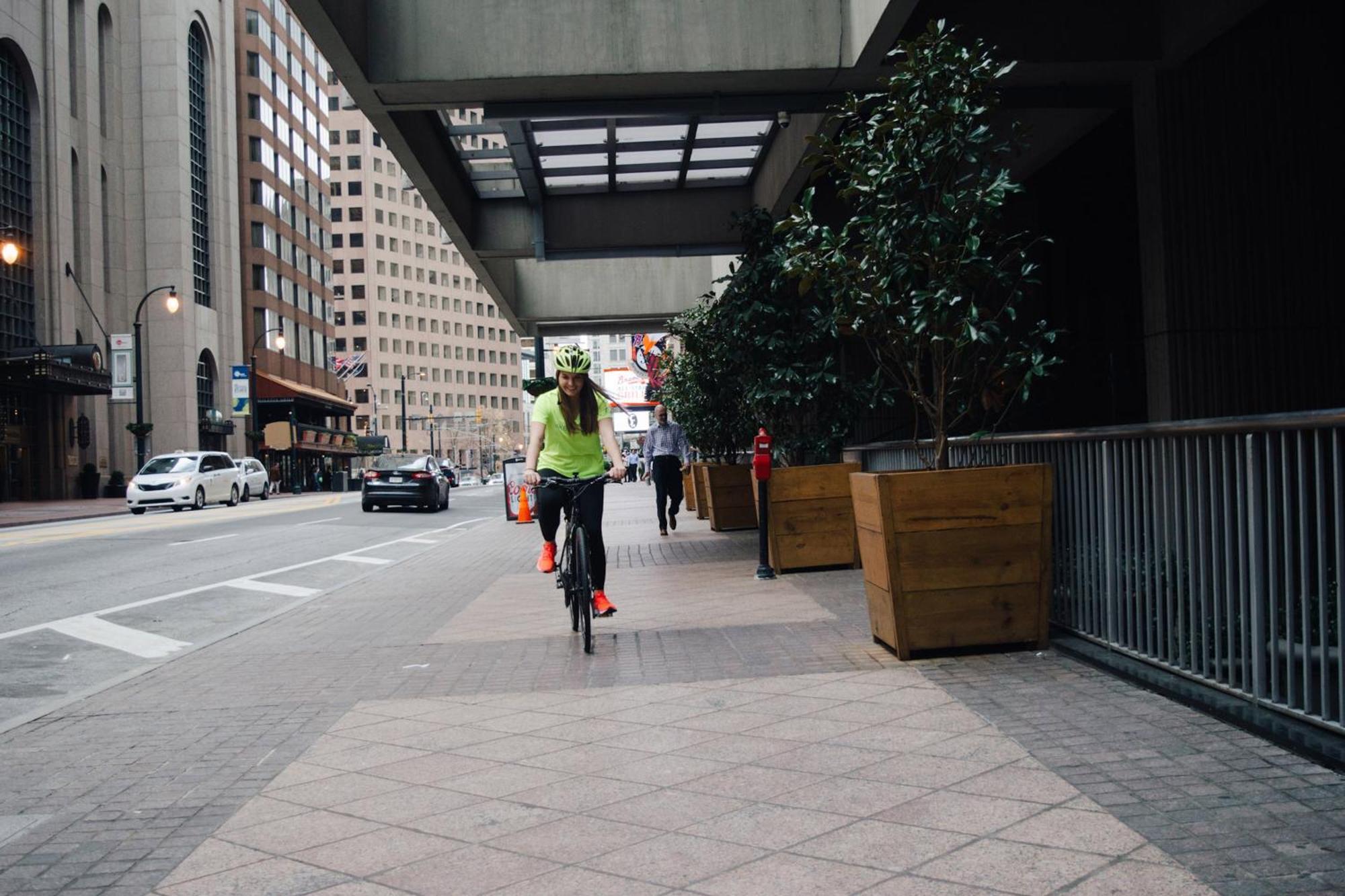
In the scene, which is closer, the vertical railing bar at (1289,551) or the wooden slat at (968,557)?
the vertical railing bar at (1289,551)

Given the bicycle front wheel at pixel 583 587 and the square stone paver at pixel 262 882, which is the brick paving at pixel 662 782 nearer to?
the square stone paver at pixel 262 882

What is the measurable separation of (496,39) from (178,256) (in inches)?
2063

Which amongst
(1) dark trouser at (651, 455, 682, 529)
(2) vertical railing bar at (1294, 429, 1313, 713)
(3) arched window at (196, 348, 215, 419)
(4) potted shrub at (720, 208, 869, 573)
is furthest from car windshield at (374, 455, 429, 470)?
(3) arched window at (196, 348, 215, 419)

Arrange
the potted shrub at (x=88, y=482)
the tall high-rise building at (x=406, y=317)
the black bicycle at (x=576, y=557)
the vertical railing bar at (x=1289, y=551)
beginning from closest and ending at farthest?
the vertical railing bar at (x=1289, y=551), the black bicycle at (x=576, y=557), the potted shrub at (x=88, y=482), the tall high-rise building at (x=406, y=317)

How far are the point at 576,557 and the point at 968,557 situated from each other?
2.44 m

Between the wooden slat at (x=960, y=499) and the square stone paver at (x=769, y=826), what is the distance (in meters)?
2.61

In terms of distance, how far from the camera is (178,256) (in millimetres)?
58438

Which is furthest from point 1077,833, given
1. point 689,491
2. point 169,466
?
point 169,466

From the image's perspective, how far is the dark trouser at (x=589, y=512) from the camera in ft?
24.4

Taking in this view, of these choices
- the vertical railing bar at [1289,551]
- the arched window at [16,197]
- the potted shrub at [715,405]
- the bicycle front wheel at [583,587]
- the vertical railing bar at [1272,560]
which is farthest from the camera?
the arched window at [16,197]

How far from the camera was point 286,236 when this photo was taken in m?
79.2

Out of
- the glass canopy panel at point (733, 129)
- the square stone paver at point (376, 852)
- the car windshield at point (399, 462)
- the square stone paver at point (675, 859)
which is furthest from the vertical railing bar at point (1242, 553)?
the car windshield at point (399, 462)

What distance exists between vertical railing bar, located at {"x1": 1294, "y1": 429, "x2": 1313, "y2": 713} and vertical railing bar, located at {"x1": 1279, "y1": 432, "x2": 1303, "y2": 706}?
41 mm

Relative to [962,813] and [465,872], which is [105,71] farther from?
[962,813]
